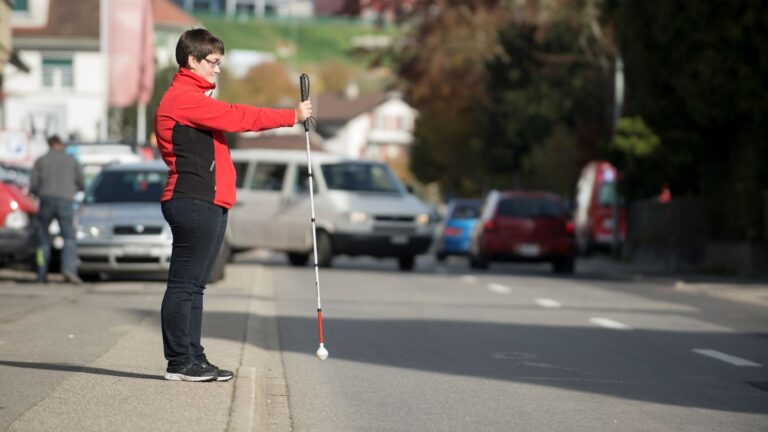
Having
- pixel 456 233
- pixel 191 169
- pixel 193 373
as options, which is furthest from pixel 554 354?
pixel 456 233

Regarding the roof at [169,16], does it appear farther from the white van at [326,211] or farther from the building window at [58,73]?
the white van at [326,211]

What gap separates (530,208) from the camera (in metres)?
31.8

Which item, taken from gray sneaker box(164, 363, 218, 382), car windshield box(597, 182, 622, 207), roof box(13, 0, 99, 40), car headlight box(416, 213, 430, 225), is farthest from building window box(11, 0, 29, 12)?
gray sneaker box(164, 363, 218, 382)

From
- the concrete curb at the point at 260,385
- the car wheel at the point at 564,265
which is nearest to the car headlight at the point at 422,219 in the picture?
the car wheel at the point at 564,265

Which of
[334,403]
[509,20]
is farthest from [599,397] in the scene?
[509,20]

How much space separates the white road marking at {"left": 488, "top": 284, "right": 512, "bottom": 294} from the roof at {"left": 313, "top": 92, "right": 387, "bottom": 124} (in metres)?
143

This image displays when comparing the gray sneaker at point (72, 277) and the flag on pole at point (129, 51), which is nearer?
the gray sneaker at point (72, 277)

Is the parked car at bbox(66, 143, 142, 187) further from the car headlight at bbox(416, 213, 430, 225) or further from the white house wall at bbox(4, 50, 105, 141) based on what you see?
the white house wall at bbox(4, 50, 105, 141)

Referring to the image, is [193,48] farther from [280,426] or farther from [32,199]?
[32,199]

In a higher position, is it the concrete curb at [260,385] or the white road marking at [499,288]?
the concrete curb at [260,385]

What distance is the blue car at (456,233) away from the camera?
40469 mm

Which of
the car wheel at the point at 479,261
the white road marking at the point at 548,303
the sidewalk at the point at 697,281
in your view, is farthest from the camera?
the car wheel at the point at 479,261

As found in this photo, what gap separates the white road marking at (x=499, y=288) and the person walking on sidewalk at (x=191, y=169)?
1296cm

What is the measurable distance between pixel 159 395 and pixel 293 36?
165 metres
